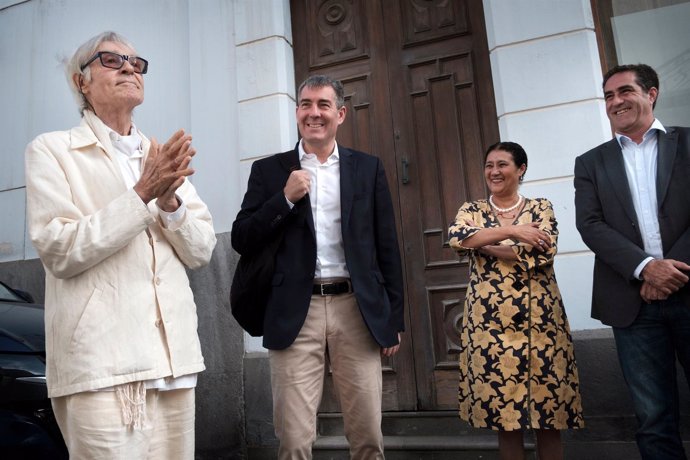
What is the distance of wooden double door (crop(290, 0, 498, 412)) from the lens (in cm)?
435

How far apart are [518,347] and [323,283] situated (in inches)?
44.3

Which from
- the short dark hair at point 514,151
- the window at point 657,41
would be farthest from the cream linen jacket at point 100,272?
the window at point 657,41

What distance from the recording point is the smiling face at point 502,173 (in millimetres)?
3338

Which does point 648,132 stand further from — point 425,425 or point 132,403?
point 132,403

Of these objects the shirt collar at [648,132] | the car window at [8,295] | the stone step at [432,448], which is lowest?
the stone step at [432,448]

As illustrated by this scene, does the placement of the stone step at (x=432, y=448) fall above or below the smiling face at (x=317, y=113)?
below

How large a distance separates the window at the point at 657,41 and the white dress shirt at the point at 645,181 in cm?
148

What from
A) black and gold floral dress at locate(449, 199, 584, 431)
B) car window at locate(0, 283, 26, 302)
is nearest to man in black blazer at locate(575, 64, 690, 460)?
black and gold floral dress at locate(449, 199, 584, 431)

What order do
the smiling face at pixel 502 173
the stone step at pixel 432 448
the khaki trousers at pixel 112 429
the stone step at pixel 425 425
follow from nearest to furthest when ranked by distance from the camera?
the khaki trousers at pixel 112 429
the smiling face at pixel 502 173
the stone step at pixel 432 448
the stone step at pixel 425 425

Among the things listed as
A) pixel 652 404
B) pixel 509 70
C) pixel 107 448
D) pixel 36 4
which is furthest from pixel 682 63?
pixel 36 4

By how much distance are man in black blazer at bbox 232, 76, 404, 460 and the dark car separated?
1.19 m

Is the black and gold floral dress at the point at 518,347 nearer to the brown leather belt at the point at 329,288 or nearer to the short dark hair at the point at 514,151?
the short dark hair at the point at 514,151

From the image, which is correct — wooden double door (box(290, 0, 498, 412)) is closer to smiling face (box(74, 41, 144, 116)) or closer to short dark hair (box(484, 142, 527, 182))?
short dark hair (box(484, 142, 527, 182))

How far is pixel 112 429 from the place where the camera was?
1.78 meters
